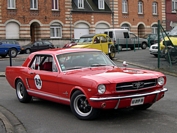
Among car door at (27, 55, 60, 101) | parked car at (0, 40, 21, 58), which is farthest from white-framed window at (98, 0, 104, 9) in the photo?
car door at (27, 55, 60, 101)

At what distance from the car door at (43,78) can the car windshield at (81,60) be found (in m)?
0.22

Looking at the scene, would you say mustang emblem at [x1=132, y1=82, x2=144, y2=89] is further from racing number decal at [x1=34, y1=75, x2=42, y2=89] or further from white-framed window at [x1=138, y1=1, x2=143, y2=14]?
white-framed window at [x1=138, y1=1, x2=143, y2=14]

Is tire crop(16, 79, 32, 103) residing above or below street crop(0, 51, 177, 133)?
above

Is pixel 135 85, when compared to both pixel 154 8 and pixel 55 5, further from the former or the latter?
pixel 154 8

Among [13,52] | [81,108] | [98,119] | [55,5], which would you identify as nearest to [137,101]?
[98,119]

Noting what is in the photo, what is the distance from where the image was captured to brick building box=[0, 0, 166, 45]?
4112 cm

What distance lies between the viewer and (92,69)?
27.2 ft

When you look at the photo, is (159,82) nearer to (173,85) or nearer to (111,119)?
(111,119)

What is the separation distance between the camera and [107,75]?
7469 millimetres

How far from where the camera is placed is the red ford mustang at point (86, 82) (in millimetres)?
7117

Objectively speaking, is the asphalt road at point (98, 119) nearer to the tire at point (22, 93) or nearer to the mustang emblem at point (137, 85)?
the tire at point (22, 93)

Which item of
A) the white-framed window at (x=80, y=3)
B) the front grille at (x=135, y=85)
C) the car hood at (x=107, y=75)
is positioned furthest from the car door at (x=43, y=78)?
the white-framed window at (x=80, y=3)

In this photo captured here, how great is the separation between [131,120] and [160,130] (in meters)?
0.95

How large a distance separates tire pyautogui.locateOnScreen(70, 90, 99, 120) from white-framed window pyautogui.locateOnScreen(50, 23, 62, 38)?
36.8m
